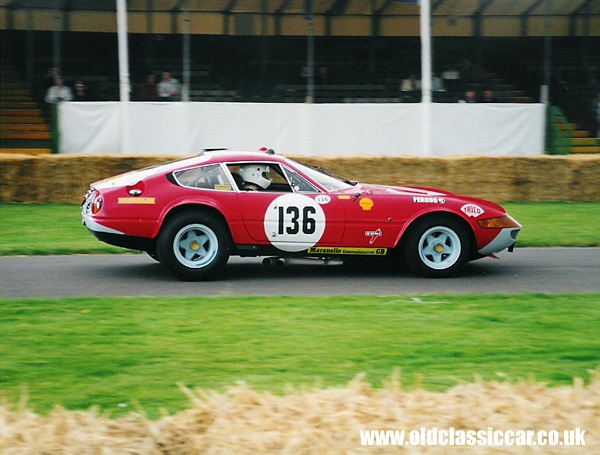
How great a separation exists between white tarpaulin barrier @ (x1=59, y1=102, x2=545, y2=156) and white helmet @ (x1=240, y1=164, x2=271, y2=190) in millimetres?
7770

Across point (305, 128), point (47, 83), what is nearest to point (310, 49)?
point (305, 128)

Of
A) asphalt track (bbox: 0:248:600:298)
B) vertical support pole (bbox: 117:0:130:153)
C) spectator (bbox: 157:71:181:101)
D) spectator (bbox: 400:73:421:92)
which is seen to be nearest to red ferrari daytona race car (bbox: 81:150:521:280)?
asphalt track (bbox: 0:248:600:298)

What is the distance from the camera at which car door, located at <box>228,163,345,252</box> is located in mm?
7941

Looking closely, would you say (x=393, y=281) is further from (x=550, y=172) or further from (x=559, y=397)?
(x=550, y=172)

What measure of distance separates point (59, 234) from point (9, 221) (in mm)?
1512

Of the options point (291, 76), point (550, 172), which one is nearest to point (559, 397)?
point (550, 172)

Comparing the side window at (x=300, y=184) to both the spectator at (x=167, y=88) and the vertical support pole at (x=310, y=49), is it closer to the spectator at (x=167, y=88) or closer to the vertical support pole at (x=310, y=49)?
the vertical support pole at (x=310, y=49)

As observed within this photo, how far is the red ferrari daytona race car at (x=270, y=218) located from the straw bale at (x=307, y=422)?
12.8 ft

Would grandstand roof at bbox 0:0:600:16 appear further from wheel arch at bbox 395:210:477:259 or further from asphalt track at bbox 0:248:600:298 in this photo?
wheel arch at bbox 395:210:477:259

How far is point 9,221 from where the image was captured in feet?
39.6

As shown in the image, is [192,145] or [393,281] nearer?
[393,281]

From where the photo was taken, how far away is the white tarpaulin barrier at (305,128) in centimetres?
1597

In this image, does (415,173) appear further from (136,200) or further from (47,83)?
(47,83)

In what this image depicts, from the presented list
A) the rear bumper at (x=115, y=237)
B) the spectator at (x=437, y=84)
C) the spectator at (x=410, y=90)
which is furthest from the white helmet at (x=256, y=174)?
the spectator at (x=437, y=84)
